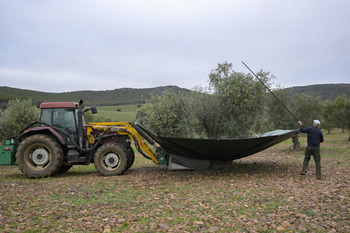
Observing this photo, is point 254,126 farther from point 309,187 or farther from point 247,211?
point 247,211

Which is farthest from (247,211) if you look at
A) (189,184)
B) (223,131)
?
(223,131)

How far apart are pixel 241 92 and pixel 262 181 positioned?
5.57 meters

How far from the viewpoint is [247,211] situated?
4.93 m

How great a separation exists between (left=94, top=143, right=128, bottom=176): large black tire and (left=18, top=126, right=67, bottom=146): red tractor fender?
1293 millimetres

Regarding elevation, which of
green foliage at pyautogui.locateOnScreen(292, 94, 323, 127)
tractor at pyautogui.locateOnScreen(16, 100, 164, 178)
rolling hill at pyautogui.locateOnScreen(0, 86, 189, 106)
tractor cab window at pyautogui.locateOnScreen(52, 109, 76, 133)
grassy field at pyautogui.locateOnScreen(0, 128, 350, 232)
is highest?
rolling hill at pyautogui.locateOnScreen(0, 86, 189, 106)

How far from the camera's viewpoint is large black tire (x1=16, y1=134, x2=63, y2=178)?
29.1 ft

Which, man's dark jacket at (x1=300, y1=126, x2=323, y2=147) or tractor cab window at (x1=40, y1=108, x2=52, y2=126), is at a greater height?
tractor cab window at (x1=40, y1=108, x2=52, y2=126)

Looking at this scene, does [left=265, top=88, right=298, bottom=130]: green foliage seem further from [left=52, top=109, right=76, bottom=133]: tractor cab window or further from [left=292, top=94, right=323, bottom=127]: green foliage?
[left=52, top=109, right=76, bottom=133]: tractor cab window

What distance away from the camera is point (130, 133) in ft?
30.8

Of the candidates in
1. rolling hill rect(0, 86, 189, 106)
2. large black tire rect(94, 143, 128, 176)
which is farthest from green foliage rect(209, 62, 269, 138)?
rolling hill rect(0, 86, 189, 106)

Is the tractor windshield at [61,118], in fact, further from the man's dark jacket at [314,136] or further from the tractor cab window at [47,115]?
the man's dark jacket at [314,136]

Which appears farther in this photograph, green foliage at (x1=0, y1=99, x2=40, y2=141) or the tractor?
green foliage at (x1=0, y1=99, x2=40, y2=141)

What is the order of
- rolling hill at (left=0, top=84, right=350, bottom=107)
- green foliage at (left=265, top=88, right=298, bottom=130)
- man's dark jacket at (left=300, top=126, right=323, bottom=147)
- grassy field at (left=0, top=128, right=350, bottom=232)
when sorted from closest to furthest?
grassy field at (left=0, top=128, right=350, bottom=232) < man's dark jacket at (left=300, top=126, right=323, bottom=147) < green foliage at (left=265, top=88, right=298, bottom=130) < rolling hill at (left=0, top=84, right=350, bottom=107)

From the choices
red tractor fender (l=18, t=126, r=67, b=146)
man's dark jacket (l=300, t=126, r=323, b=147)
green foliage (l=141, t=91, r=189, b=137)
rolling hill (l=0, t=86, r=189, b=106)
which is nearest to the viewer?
man's dark jacket (l=300, t=126, r=323, b=147)
